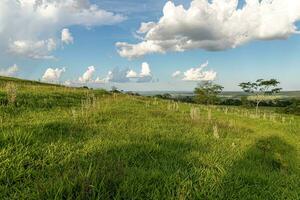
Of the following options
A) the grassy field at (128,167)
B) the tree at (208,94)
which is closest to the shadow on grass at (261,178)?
the grassy field at (128,167)

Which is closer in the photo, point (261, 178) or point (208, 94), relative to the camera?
point (261, 178)

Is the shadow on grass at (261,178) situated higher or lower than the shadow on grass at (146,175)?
lower

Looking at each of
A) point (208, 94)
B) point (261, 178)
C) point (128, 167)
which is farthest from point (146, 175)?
point (208, 94)

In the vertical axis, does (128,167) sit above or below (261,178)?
above

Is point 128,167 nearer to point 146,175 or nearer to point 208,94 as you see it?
point 146,175

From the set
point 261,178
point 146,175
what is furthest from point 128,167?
point 261,178

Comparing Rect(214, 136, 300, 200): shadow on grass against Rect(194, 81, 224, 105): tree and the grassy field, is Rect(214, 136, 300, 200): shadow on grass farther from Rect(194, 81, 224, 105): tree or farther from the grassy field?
Rect(194, 81, 224, 105): tree

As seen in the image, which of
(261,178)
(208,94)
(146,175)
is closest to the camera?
(146,175)

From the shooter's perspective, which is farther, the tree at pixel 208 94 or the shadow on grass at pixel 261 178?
the tree at pixel 208 94

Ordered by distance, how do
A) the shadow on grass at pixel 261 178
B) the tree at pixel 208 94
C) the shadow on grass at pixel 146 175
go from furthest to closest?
the tree at pixel 208 94 → the shadow on grass at pixel 261 178 → the shadow on grass at pixel 146 175

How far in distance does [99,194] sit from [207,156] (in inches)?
144

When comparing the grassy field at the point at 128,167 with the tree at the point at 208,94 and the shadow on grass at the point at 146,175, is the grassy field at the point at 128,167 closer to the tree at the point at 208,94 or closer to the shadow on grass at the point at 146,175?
the shadow on grass at the point at 146,175

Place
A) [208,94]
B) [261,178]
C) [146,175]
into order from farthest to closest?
[208,94]
[261,178]
[146,175]

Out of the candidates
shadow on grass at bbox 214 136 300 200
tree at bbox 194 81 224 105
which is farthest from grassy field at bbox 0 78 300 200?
tree at bbox 194 81 224 105
